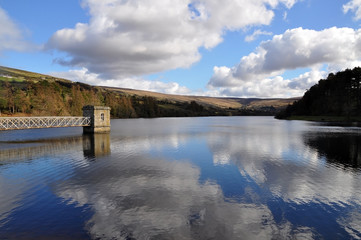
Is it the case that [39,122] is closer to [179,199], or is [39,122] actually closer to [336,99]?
[179,199]

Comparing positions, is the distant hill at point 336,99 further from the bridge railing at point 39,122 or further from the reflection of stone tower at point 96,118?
the bridge railing at point 39,122

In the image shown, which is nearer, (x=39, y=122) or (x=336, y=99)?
(x=39, y=122)

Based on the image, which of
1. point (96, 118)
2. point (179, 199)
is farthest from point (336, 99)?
point (179, 199)

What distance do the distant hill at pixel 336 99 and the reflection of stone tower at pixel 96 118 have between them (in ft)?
305

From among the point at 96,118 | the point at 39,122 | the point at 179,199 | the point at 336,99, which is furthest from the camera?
the point at 336,99

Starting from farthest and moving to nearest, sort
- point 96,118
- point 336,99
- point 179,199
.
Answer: point 336,99, point 96,118, point 179,199

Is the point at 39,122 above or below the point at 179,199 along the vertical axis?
above

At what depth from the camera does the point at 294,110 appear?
146000 millimetres

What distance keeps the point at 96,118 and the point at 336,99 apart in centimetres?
11077

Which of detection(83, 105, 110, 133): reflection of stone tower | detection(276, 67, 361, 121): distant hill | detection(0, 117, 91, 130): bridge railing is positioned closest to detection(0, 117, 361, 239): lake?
detection(0, 117, 91, 130): bridge railing

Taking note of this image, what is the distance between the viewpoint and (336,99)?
107m

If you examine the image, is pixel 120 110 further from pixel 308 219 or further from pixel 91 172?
pixel 308 219

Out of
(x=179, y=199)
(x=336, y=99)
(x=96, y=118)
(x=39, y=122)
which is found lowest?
(x=179, y=199)

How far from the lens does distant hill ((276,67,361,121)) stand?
95312 mm
